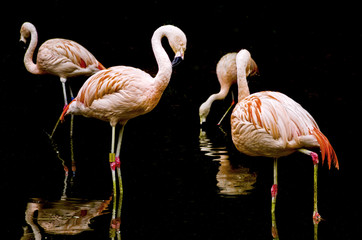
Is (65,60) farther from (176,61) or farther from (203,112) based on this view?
(176,61)

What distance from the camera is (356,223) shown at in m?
4.32

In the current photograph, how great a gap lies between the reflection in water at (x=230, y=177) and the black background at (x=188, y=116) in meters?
0.11

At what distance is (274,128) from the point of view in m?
4.30

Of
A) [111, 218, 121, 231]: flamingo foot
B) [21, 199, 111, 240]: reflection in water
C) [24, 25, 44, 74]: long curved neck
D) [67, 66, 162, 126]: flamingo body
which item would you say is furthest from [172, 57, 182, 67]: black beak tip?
[24, 25, 44, 74]: long curved neck

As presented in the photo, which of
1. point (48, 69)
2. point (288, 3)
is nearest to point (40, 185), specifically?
point (48, 69)

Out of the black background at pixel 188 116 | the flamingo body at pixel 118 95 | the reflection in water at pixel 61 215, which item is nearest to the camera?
the reflection in water at pixel 61 215

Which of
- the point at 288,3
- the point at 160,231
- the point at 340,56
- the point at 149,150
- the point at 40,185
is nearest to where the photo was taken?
the point at 160,231

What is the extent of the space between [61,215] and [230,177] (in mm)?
1829

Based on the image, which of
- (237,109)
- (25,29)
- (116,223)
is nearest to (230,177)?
(237,109)

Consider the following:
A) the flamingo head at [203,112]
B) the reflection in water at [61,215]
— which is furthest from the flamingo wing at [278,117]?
the flamingo head at [203,112]

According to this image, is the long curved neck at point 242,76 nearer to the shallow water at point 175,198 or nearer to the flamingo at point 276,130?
the flamingo at point 276,130

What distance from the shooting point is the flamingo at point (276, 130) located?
4255 mm

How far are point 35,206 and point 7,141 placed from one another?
2824 mm

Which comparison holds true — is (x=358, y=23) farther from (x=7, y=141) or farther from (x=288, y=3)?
(x=7, y=141)
